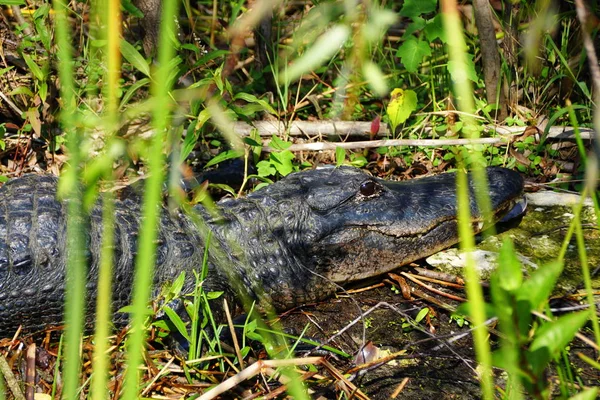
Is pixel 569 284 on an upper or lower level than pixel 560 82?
lower

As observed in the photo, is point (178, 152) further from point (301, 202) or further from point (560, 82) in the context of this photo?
point (560, 82)

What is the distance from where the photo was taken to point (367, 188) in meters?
3.64

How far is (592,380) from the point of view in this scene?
2.63 meters

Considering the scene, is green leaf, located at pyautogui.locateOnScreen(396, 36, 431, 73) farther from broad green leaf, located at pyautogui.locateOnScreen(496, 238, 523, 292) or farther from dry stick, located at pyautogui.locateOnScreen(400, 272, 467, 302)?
broad green leaf, located at pyautogui.locateOnScreen(496, 238, 523, 292)

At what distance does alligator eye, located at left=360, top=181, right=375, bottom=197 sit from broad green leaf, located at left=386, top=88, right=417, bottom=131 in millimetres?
932

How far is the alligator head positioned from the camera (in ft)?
11.6

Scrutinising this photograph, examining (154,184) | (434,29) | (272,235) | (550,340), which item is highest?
(154,184)

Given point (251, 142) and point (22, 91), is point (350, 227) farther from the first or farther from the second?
point (22, 91)

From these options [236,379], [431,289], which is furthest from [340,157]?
[236,379]

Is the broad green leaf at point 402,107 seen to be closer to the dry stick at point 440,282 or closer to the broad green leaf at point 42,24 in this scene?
the dry stick at point 440,282

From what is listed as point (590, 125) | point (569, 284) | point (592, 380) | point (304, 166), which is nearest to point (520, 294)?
point (592, 380)

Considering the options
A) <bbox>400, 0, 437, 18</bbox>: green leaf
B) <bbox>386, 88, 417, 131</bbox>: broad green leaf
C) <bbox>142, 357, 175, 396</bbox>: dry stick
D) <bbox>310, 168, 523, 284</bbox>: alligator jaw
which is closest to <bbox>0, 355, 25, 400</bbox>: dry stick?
<bbox>142, 357, 175, 396</bbox>: dry stick

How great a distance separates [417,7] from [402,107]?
0.63m

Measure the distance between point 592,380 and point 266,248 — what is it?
1.63 m
